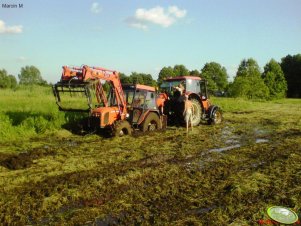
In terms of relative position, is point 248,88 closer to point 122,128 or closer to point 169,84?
point 169,84

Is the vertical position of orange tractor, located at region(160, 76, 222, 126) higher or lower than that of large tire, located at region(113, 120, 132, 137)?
higher

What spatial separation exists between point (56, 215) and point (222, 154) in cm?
526

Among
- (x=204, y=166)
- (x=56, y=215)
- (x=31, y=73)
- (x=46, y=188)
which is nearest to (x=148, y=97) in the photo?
(x=204, y=166)

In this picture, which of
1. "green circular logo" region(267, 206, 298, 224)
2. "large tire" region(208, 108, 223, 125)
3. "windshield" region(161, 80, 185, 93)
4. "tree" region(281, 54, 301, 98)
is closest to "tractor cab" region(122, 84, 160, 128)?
"windshield" region(161, 80, 185, 93)

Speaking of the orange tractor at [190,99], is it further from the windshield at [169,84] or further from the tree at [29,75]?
the tree at [29,75]

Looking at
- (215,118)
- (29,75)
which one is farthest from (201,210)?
(29,75)

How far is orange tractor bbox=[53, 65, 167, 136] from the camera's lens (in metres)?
10.9

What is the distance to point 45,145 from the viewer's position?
10469 mm

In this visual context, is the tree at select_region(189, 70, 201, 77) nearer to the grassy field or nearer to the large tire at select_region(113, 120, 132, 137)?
the large tire at select_region(113, 120, 132, 137)

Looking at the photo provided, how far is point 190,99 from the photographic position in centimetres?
1507

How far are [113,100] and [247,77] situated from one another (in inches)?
1263

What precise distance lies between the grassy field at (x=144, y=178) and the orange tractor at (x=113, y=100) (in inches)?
29.8

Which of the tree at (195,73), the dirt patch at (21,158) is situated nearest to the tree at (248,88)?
the tree at (195,73)

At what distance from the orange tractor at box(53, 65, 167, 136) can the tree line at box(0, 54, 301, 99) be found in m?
27.4
